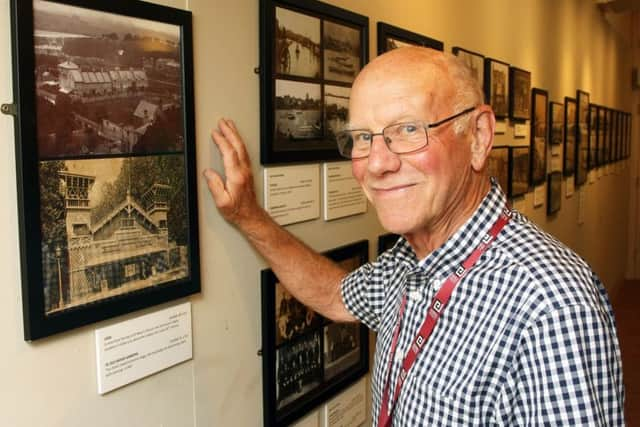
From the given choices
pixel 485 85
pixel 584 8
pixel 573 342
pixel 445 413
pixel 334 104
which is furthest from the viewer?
pixel 584 8

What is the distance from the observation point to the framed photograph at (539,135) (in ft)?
13.7

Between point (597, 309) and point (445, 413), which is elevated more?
point (597, 309)

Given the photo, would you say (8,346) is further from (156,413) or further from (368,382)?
(368,382)

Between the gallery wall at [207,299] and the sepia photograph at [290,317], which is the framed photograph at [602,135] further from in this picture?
the sepia photograph at [290,317]

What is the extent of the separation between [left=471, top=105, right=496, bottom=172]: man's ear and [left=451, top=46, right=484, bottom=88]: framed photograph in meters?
1.63

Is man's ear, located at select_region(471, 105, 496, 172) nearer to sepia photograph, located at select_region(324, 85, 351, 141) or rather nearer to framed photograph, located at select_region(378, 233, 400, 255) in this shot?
sepia photograph, located at select_region(324, 85, 351, 141)

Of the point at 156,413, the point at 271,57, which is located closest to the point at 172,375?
the point at 156,413

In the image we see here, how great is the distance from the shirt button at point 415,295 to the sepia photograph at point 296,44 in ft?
2.39

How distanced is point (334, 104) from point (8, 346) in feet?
3.98

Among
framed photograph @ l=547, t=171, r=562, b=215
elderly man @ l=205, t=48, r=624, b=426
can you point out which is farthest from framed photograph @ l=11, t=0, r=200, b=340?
framed photograph @ l=547, t=171, r=562, b=215

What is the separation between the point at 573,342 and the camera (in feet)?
3.72

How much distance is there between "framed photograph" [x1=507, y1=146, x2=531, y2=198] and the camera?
12.2ft

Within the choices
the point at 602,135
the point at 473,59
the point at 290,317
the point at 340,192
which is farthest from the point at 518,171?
the point at 602,135

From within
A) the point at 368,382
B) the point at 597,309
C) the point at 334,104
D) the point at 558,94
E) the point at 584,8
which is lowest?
the point at 368,382
